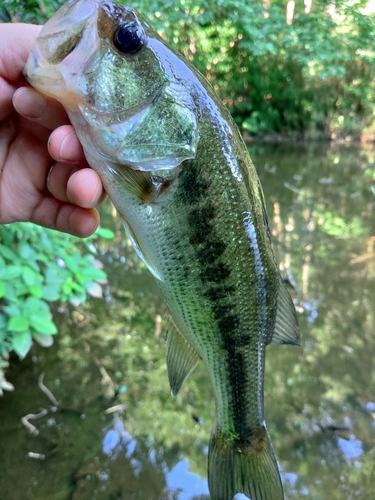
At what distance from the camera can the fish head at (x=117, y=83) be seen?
3.47 feet

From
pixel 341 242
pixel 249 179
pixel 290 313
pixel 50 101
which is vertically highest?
pixel 50 101

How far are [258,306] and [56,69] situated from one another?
910mm

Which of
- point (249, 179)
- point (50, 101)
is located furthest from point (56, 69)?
point (249, 179)

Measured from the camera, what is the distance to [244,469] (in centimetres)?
140

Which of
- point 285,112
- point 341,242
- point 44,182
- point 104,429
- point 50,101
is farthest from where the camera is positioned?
point 285,112

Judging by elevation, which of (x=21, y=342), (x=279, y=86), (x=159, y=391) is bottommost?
(x=279, y=86)

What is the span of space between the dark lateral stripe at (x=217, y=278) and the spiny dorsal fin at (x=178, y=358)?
0.41ft

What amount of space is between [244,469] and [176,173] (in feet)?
3.42

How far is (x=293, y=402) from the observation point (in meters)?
2.59

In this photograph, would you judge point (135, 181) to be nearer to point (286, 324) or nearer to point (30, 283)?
point (286, 324)

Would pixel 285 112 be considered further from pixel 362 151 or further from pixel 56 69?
pixel 56 69

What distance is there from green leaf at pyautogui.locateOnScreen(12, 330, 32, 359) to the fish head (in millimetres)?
1194

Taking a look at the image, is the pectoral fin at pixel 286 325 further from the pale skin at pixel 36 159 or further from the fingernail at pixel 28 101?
the fingernail at pixel 28 101

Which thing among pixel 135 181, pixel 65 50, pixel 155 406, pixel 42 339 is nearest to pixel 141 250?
pixel 135 181
